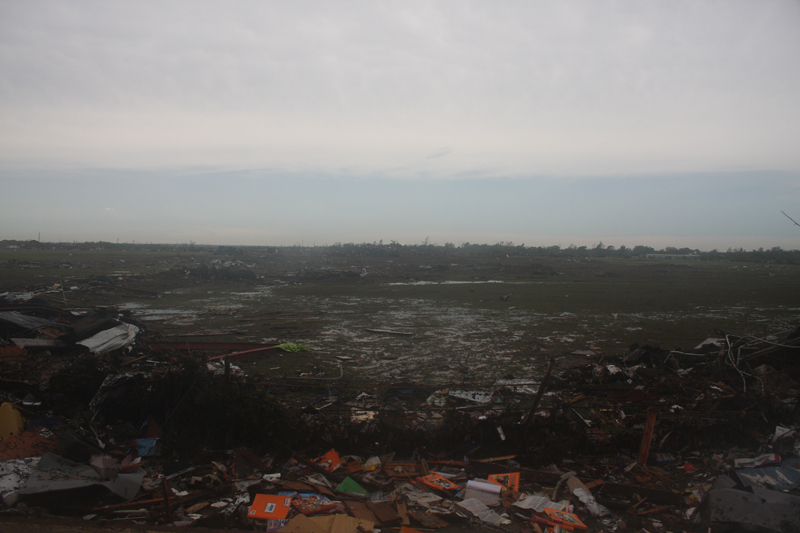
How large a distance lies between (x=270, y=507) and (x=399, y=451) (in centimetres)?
173

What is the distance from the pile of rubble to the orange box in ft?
0.05

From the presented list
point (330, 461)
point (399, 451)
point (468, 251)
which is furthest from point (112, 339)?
point (468, 251)

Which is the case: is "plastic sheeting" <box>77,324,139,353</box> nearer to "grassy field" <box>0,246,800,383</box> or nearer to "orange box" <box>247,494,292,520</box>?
"grassy field" <box>0,246,800,383</box>

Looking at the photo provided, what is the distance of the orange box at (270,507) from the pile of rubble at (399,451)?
0.02m

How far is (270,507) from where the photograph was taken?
414 cm

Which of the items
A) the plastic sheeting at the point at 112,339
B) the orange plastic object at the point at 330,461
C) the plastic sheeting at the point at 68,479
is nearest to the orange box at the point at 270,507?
the orange plastic object at the point at 330,461

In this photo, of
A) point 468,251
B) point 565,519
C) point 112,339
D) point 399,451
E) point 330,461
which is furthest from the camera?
point 468,251

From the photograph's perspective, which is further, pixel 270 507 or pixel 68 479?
pixel 68 479

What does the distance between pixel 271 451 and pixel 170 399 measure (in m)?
1.73

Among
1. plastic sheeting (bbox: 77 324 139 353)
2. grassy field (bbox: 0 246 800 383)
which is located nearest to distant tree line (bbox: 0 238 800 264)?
grassy field (bbox: 0 246 800 383)

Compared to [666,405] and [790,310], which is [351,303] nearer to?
[666,405]

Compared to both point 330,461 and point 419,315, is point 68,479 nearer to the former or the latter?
Result: point 330,461

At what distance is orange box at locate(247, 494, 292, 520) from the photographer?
4.02m

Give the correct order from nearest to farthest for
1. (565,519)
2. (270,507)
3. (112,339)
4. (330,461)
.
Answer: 1. (565,519)
2. (270,507)
3. (330,461)
4. (112,339)
